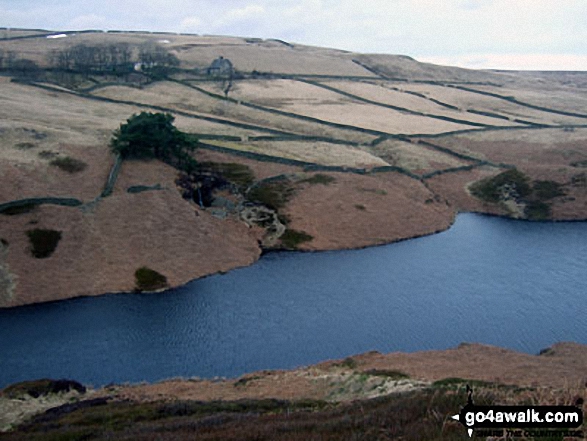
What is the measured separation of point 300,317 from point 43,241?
1083 inches

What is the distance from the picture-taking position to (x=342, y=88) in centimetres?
15500

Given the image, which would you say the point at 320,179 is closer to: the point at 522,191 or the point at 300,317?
the point at 522,191

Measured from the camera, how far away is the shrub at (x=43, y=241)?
57397 millimetres

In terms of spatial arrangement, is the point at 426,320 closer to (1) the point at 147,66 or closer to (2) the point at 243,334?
(2) the point at 243,334

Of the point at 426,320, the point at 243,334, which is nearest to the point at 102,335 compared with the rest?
the point at 243,334

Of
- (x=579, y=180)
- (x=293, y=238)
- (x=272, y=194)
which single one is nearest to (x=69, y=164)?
(x=272, y=194)

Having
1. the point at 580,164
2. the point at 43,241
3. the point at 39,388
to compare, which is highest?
the point at 580,164

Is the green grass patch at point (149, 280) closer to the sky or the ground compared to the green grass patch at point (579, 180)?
closer to the ground

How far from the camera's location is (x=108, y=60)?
15950 centimetres

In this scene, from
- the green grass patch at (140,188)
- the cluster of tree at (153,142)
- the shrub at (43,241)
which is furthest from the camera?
the cluster of tree at (153,142)

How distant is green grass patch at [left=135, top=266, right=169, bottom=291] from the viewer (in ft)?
185

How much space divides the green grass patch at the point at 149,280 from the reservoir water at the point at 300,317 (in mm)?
1972

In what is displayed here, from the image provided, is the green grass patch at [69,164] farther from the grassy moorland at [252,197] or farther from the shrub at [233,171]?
the shrub at [233,171]

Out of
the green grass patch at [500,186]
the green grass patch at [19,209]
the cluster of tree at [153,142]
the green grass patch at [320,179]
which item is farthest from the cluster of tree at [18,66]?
the green grass patch at [500,186]
